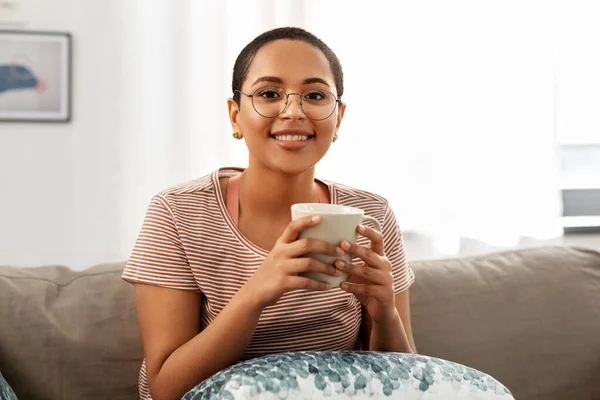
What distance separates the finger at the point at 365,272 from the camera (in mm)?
990

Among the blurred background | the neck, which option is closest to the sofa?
the neck

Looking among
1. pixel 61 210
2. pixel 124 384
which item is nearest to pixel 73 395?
pixel 124 384

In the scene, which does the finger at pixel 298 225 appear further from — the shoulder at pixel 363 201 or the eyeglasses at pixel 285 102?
the shoulder at pixel 363 201

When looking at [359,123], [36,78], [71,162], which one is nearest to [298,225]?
[359,123]

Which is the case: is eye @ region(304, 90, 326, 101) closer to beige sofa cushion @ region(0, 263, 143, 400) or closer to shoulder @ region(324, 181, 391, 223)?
shoulder @ region(324, 181, 391, 223)

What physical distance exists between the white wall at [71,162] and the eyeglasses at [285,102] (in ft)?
5.14

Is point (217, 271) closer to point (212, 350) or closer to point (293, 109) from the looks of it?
point (212, 350)

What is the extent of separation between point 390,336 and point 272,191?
1.10ft

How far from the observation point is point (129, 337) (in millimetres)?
1501

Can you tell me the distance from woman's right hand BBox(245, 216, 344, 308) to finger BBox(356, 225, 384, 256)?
0.04m

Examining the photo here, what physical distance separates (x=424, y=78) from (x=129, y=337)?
1.62 meters

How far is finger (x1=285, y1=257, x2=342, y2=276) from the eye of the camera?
0.98 meters

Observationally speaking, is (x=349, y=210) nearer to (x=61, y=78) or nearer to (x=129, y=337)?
(x=129, y=337)

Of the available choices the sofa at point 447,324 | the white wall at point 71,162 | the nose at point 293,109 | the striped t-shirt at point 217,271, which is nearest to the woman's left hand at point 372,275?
the striped t-shirt at point 217,271
